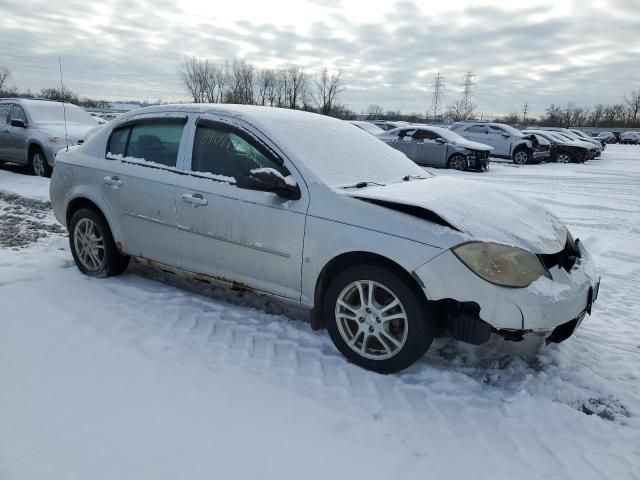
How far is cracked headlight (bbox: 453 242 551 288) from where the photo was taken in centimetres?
272

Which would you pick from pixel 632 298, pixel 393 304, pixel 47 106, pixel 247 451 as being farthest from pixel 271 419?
pixel 47 106

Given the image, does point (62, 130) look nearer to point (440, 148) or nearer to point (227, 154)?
point (227, 154)

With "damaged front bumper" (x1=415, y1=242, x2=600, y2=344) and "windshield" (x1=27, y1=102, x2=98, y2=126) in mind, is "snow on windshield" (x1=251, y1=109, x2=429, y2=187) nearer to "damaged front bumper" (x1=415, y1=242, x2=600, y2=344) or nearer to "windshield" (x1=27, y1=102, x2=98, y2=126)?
"damaged front bumper" (x1=415, y1=242, x2=600, y2=344)

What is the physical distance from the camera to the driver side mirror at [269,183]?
3.20 meters

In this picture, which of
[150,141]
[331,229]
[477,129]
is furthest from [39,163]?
[477,129]

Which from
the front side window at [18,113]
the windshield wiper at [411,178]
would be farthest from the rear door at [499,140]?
the windshield wiper at [411,178]

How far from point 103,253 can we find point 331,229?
2.48 meters

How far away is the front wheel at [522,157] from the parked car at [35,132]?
15.4 metres

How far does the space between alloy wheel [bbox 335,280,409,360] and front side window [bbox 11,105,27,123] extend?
981 centimetres

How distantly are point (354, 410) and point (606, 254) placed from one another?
15.7 ft

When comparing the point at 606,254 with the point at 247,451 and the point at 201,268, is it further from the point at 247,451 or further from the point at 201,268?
the point at 247,451

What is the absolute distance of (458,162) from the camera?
49.6ft

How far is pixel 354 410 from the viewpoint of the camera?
2695mm

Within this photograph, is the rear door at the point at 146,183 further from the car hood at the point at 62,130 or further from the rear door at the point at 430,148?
the rear door at the point at 430,148
